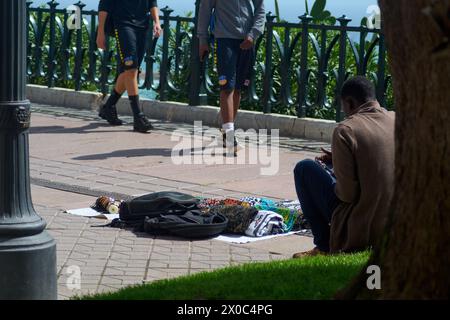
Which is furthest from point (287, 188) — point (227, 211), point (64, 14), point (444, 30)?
point (64, 14)

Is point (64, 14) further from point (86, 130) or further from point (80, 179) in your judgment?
point (80, 179)

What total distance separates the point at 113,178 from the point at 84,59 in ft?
19.2

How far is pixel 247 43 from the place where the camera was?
37.4ft

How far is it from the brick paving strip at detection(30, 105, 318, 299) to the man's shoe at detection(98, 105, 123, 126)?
324cm

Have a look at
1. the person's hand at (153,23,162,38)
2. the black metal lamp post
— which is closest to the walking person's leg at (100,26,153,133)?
the person's hand at (153,23,162,38)

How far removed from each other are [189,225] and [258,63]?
570cm

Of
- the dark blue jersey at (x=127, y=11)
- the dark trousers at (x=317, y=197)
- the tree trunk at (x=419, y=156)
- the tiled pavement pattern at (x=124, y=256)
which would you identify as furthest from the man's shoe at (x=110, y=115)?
the tree trunk at (x=419, y=156)

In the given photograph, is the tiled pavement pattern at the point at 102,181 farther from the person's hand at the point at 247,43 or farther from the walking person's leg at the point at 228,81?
the person's hand at the point at 247,43

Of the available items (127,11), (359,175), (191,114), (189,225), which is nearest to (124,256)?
(189,225)

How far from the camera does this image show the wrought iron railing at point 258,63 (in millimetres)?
12438

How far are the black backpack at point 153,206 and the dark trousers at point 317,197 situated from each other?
1.13 meters

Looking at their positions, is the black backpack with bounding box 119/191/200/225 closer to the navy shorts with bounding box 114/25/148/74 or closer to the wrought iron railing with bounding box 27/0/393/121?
the wrought iron railing with bounding box 27/0/393/121

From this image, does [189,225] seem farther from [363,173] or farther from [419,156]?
[419,156]
